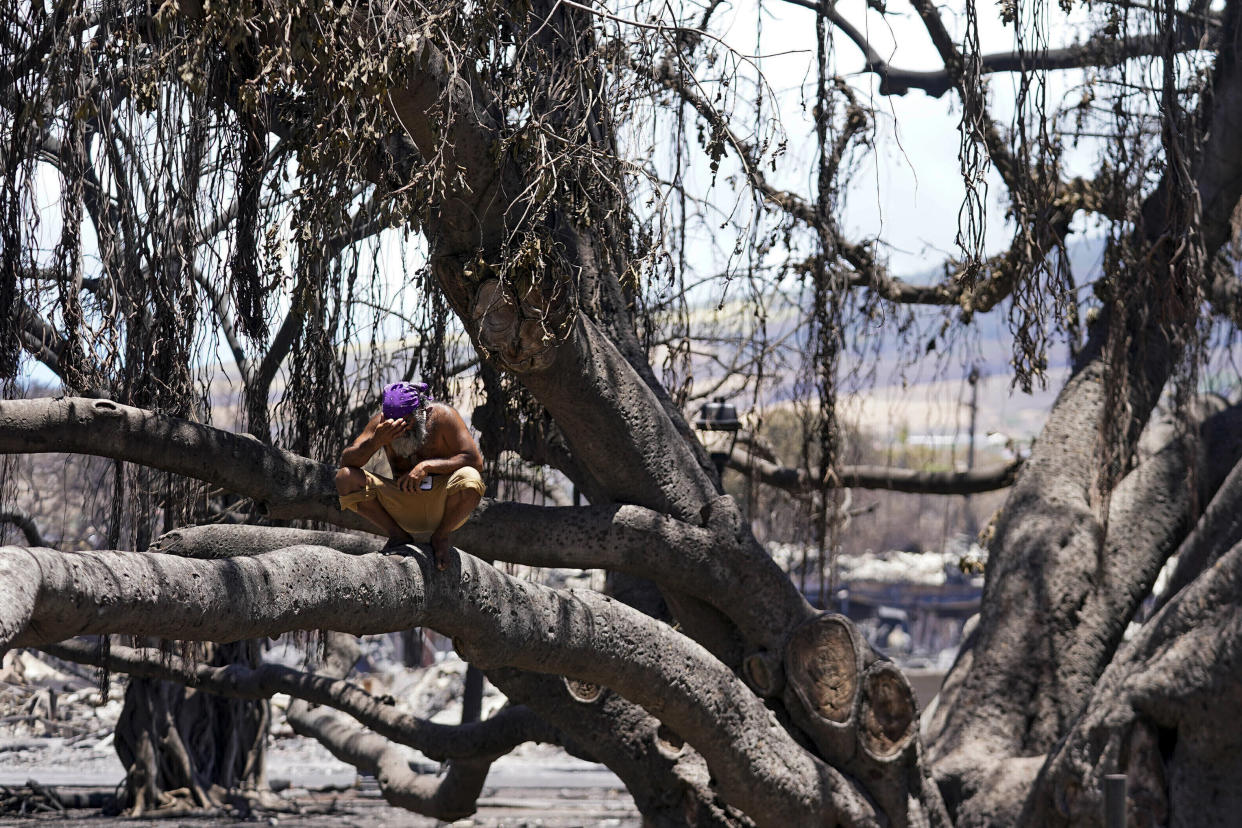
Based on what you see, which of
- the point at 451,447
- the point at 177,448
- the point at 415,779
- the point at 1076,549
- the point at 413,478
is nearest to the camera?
the point at 413,478

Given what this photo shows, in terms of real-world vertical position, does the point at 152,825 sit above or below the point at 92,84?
below

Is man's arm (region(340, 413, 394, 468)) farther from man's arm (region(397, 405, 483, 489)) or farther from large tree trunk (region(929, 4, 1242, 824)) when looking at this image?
large tree trunk (region(929, 4, 1242, 824))

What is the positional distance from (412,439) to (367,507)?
24cm

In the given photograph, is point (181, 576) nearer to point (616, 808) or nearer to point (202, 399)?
point (202, 399)

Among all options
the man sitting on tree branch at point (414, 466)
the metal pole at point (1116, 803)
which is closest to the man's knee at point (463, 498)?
the man sitting on tree branch at point (414, 466)

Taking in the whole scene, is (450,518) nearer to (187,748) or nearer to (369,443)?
(369,443)

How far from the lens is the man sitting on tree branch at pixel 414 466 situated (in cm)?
358

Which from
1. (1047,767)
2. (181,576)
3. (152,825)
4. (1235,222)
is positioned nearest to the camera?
(181,576)

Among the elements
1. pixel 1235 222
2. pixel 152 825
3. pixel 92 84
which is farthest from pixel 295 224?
pixel 152 825

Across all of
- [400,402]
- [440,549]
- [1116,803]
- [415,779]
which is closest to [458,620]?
[440,549]

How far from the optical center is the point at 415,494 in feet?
11.8

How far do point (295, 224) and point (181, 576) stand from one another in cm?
124

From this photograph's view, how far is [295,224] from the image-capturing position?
13.1 feet

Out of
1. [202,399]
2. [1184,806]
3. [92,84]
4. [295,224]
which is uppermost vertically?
[92,84]
